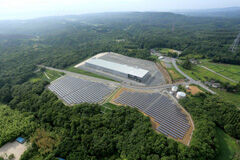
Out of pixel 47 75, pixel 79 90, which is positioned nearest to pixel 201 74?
pixel 79 90

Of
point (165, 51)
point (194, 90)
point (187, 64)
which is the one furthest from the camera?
point (165, 51)

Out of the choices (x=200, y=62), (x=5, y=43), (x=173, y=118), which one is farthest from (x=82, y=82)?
(x=5, y=43)

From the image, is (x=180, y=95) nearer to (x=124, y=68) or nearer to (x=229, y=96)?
(x=229, y=96)

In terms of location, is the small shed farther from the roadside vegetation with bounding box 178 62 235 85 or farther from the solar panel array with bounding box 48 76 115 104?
the roadside vegetation with bounding box 178 62 235 85

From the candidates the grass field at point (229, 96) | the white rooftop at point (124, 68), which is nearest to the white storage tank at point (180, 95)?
the grass field at point (229, 96)

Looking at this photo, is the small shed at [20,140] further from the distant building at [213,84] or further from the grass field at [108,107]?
the distant building at [213,84]

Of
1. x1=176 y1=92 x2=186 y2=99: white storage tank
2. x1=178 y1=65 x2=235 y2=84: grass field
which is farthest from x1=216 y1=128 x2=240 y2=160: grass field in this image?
x1=178 y1=65 x2=235 y2=84: grass field
